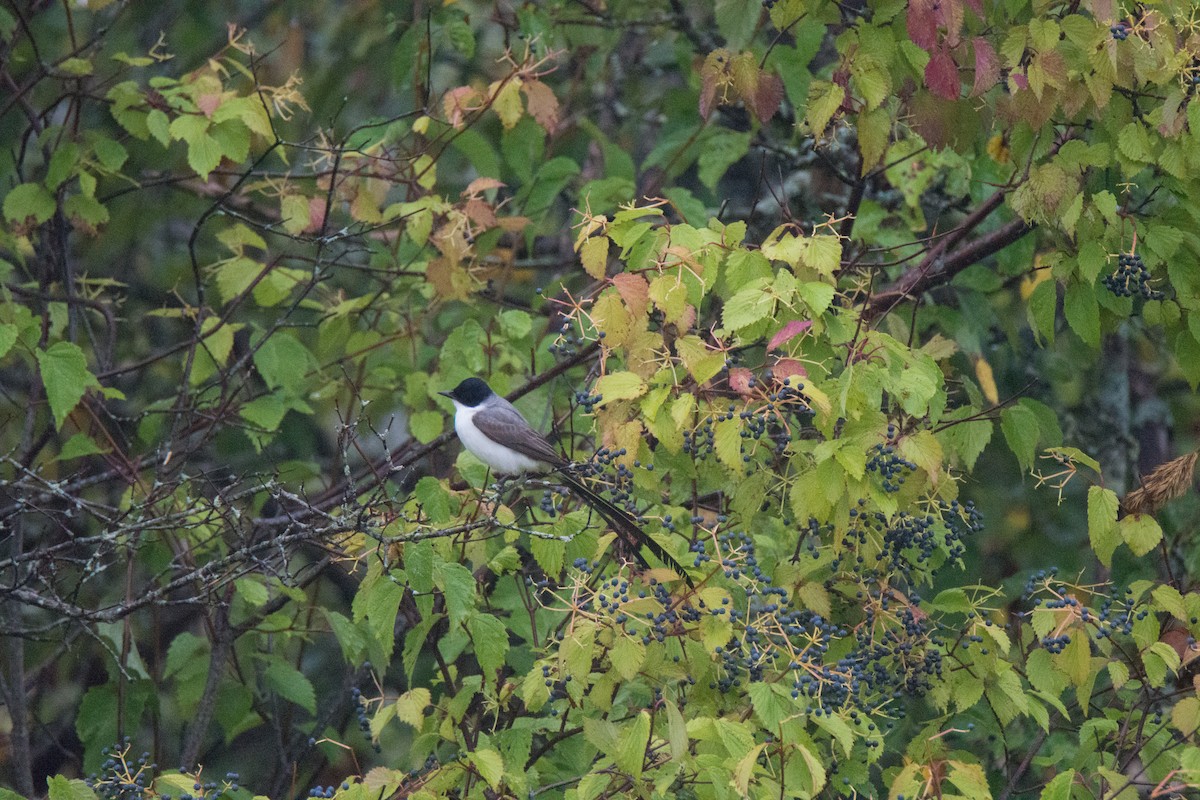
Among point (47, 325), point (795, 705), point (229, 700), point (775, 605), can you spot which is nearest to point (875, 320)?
point (775, 605)

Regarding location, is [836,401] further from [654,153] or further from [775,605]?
[654,153]

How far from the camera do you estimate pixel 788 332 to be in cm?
397

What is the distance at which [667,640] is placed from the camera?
13.6 feet

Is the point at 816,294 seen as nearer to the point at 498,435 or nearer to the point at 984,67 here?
the point at 984,67

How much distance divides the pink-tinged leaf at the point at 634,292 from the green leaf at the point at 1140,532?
1.74 metres

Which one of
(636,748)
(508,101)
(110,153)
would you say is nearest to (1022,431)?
(636,748)

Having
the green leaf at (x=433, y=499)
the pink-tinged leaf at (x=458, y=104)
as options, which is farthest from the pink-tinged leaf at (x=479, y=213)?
the green leaf at (x=433, y=499)

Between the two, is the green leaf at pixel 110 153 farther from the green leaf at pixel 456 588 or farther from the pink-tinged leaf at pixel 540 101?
the green leaf at pixel 456 588

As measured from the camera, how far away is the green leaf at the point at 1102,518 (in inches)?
167

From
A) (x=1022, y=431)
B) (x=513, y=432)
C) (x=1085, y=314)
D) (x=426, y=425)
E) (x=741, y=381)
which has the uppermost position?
(x=741, y=381)

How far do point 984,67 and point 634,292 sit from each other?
1.47 m

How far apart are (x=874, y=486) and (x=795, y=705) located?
0.73m

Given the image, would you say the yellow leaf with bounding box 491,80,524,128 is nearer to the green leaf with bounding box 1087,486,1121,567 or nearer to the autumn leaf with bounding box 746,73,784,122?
the autumn leaf with bounding box 746,73,784,122

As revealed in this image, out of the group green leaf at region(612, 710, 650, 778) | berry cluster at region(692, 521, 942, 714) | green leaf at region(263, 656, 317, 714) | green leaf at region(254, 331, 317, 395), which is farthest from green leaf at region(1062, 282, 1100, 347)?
green leaf at region(263, 656, 317, 714)
